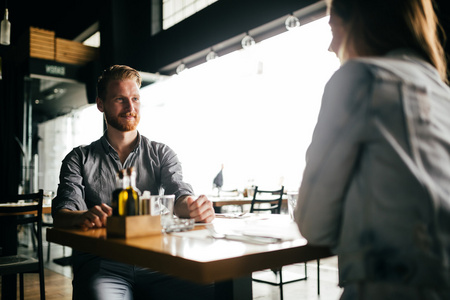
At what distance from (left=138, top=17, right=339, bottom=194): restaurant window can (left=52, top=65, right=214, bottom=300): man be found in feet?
10.1

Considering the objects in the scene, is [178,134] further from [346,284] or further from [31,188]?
[346,284]

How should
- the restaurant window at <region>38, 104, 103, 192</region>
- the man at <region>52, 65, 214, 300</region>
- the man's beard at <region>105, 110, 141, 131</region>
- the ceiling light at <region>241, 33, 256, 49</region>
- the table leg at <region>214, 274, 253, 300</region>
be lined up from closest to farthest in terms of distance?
the table leg at <region>214, 274, 253, 300</region>
the man at <region>52, 65, 214, 300</region>
the man's beard at <region>105, 110, 141, 131</region>
the ceiling light at <region>241, 33, 256, 49</region>
the restaurant window at <region>38, 104, 103, 192</region>

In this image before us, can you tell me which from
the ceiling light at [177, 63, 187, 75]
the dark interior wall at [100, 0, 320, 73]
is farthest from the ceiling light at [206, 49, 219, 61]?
the ceiling light at [177, 63, 187, 75]

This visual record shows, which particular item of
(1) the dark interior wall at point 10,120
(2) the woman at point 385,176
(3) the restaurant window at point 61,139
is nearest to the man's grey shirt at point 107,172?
(2) the woman at point 385,176

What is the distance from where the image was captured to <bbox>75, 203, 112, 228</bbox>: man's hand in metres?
1.24

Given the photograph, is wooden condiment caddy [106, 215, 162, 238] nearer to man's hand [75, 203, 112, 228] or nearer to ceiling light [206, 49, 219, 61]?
man's hand [75, 203, 112, 228]

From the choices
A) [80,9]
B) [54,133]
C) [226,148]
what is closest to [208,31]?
[226,148]

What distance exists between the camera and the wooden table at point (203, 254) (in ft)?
2.43

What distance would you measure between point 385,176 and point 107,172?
135cm

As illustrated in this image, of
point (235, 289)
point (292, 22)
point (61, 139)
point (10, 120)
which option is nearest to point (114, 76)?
point (235, 289)

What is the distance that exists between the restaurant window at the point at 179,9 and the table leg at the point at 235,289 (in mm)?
4877

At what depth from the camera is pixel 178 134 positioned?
739 cm

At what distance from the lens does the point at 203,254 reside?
2.61 ft

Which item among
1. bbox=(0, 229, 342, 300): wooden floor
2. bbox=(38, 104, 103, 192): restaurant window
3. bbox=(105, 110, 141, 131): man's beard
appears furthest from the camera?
bbox=(38, 104, 103, 192): restaurant window
